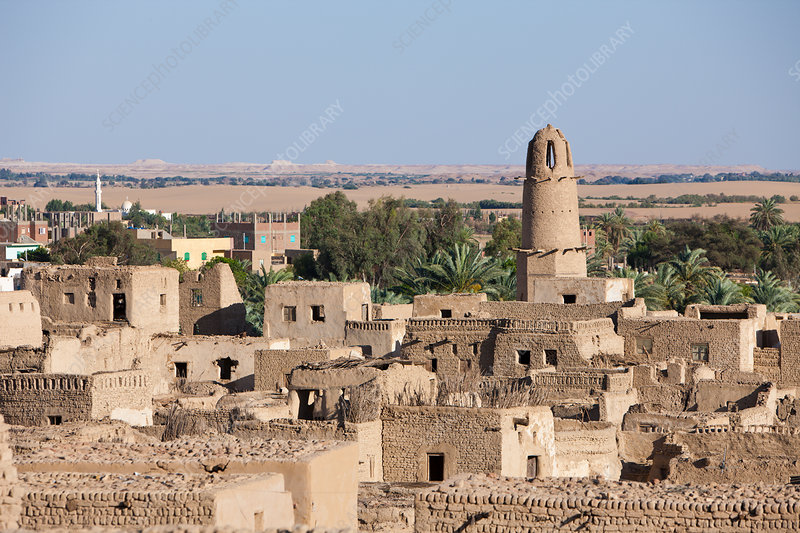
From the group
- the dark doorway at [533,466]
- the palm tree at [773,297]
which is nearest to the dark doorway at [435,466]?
the dark doorway at [533,466]

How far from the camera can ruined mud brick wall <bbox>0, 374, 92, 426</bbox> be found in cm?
2244

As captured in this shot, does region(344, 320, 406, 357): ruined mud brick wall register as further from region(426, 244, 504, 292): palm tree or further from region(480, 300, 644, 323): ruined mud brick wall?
region(426, 244, 504, 292): palm tree

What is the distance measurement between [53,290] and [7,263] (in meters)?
20.8

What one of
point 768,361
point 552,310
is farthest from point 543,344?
point 768,361

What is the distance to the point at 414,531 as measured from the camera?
47.9ft

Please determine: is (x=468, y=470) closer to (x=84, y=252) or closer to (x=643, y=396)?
(x=643, y=396)

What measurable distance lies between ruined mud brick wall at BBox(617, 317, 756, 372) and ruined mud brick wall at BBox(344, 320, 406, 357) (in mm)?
4099

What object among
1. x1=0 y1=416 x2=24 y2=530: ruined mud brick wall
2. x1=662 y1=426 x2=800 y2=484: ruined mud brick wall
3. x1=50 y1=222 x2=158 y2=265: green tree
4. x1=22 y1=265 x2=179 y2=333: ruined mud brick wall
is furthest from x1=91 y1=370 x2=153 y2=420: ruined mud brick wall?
x1=50 y1=222 x2=158 y2=265: green tree

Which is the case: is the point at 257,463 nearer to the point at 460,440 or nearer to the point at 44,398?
the point at 460,440

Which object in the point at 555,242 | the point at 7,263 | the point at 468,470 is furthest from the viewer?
the point at 7,263

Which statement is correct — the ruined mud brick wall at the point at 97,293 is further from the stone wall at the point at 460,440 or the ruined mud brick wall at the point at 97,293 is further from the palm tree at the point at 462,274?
the stone wall at the point at 460,440

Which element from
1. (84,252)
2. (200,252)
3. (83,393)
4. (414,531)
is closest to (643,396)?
(83,393)

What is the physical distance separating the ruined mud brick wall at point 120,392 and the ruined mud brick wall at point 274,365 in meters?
4.88

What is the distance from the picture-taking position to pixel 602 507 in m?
13.7
